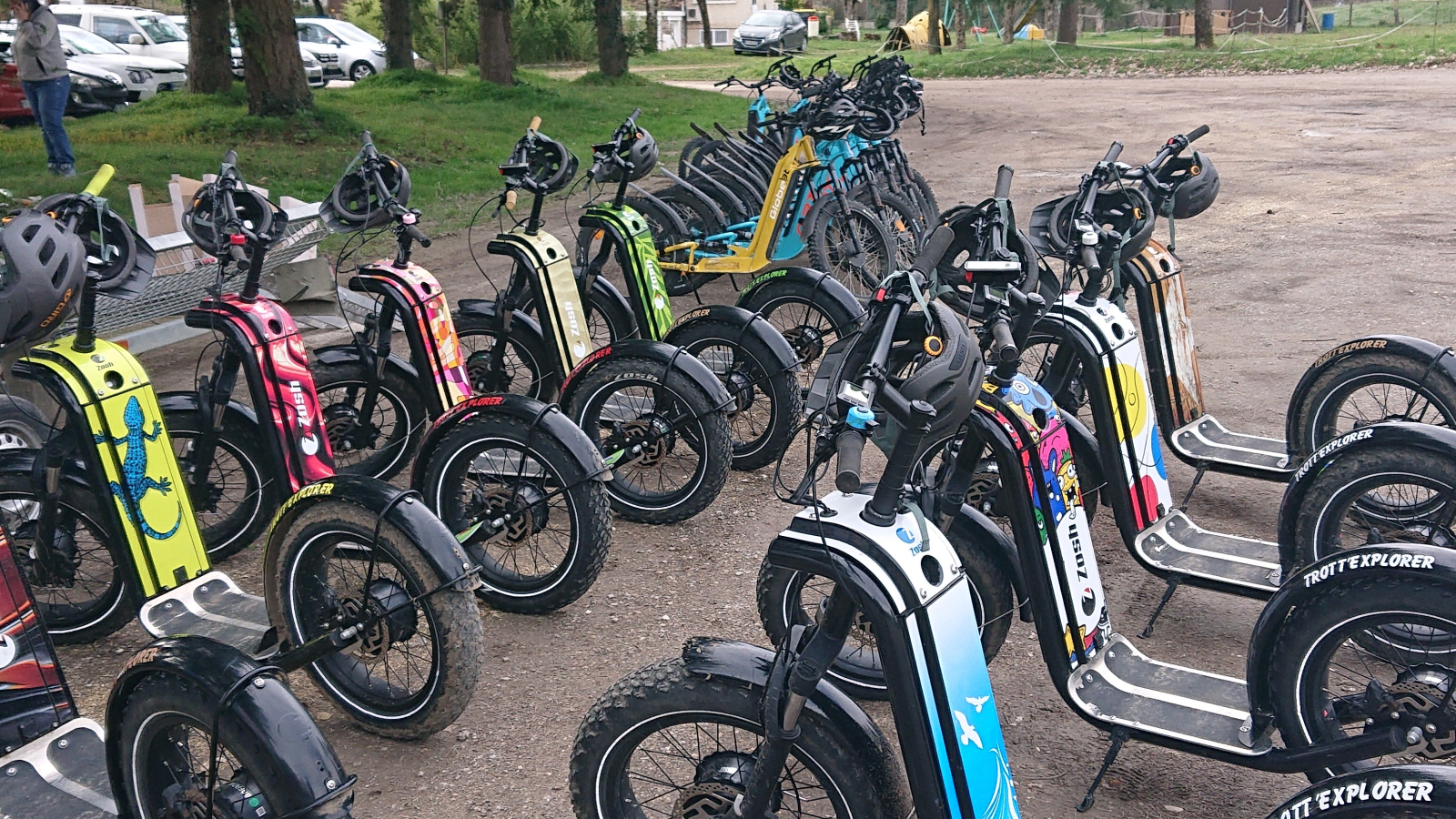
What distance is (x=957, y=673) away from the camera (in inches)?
95.7

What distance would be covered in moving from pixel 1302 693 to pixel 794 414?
2750mm

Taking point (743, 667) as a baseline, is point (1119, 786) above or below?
below

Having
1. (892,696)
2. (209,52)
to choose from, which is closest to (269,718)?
(892,696)

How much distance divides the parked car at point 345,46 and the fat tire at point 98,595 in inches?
885

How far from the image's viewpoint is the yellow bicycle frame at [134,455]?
3.65 meters

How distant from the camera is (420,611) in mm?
3434

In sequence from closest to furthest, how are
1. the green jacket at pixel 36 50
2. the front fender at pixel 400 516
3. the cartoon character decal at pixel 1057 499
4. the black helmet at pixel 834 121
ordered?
1. the cartoon character decal at pixel 1057 499
2. the front fender at pixel 400 516
3. the black helmet at pixel 834 121
4. the green jacket at pixel 36 50

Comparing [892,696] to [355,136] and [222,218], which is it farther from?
[355,136]

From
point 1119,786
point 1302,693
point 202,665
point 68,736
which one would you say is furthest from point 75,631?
point 1302,693

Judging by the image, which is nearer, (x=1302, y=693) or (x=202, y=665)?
(x=202, y=665)

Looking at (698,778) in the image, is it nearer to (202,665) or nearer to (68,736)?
(202,665)

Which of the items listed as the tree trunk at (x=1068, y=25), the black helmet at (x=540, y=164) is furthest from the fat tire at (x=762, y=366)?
the tree trunk at (x=1068, y=25)

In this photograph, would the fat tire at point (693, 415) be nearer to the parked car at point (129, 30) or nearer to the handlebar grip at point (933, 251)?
the handlebar grip at point (933, 251)

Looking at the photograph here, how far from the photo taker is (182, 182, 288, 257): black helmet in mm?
4445
